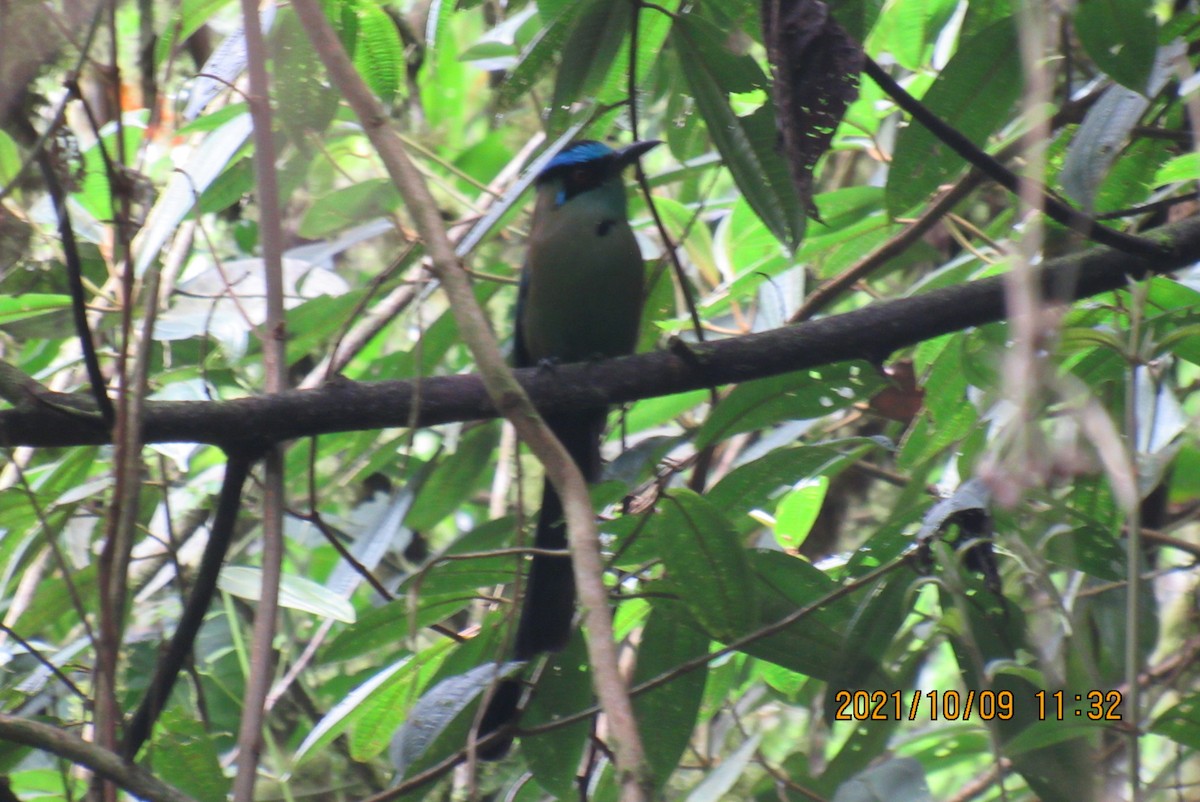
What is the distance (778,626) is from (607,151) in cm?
205

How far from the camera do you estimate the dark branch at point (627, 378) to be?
2.01m

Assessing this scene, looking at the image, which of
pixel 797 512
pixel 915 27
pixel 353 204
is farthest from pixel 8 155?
pixel 915 27

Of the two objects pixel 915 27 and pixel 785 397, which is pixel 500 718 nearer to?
pixel 785 397

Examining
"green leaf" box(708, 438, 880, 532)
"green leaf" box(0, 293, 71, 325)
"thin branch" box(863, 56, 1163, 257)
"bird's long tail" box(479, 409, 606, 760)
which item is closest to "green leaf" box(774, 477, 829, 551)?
"green leaf" box(708, 438, 880, 532)

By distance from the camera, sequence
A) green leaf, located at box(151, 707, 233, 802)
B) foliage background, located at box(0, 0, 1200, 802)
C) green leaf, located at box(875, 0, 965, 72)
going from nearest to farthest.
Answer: foliage background, located at box(0, 0, 1200, 802) < green leaf, located at box(151, 707, 233, 802) < green leaf, located at box(875, 0, 965, 72)

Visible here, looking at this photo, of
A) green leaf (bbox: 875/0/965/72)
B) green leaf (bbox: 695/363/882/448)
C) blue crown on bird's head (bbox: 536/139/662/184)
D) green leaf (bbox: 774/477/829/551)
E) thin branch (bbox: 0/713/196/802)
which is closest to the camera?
thin branch (bbox: 0/713/196/802)

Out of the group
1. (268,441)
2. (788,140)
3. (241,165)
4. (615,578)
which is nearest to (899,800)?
(615,578)

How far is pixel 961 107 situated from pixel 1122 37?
1.09ft

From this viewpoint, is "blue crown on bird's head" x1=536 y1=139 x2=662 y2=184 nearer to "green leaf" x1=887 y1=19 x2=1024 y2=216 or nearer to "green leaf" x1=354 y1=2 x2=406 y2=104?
"green leaf" x1=354 y1=2 x2=406 y2=104

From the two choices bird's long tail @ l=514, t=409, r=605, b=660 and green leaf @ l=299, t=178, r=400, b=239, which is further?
green leaf @ l=299, t=178, r=400, b=239

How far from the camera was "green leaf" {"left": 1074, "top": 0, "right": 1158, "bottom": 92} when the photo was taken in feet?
6.57

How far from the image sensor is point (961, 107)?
2266mm

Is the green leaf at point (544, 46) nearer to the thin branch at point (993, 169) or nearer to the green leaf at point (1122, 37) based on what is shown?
the thin branch at point (993, 169)

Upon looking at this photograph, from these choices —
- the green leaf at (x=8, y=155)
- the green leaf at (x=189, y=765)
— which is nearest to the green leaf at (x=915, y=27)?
the green leaf at (x=8, y=155)
